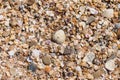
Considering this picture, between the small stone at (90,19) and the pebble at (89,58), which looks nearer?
the pebble at (89,58)

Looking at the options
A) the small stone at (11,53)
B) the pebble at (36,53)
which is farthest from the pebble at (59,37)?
the small stone at (11,53)

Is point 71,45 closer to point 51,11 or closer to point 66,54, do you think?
point 66,54

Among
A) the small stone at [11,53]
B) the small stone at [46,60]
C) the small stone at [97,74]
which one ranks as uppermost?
the small stone at [11,53]

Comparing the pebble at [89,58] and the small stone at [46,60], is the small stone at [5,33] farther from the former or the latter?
the pebble at [89,58]

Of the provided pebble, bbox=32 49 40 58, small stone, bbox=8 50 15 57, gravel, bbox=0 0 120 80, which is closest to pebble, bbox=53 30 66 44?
gravel, bbox=0 0 120 80

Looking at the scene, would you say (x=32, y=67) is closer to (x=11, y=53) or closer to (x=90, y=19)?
(x=11, y=53)

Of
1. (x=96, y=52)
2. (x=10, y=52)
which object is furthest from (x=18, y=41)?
(x=96, y=52)

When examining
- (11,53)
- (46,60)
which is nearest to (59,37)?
(46,60)

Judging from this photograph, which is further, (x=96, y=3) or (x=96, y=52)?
(x=96, y=3)
